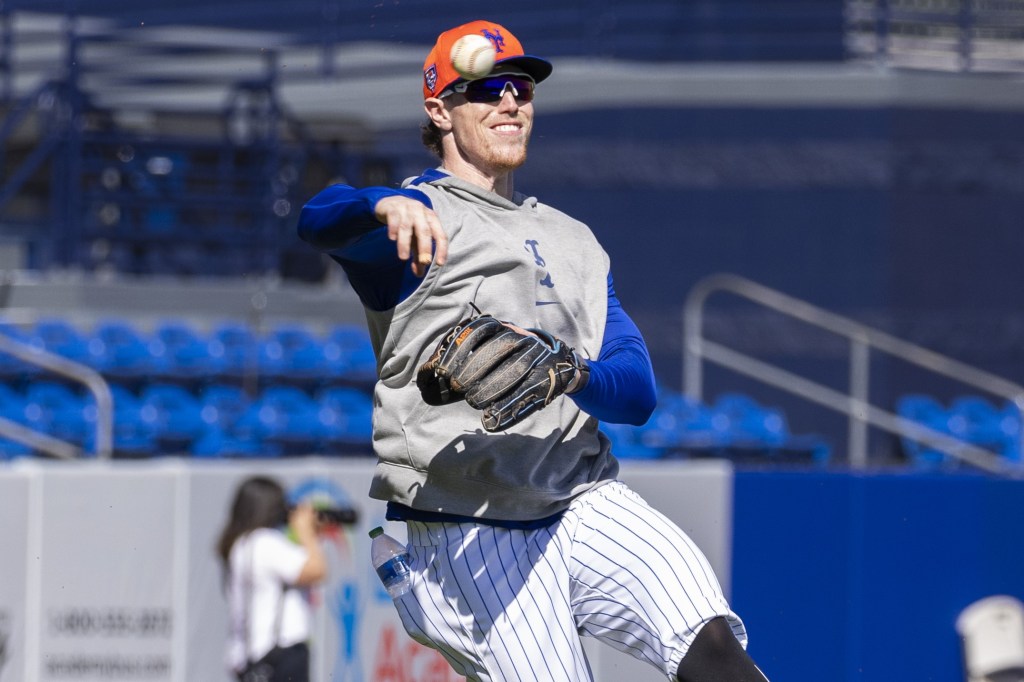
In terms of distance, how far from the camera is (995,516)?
15.1 ft

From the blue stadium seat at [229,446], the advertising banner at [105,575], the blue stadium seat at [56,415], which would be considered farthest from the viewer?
the blue stadium seat at [56,415]

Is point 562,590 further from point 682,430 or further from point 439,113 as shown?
point 682,430

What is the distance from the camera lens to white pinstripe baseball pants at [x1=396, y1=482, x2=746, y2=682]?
2404 mm

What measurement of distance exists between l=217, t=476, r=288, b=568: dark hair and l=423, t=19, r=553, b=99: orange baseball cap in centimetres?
336

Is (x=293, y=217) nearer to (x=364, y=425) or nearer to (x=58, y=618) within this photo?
(x=364, y=425)

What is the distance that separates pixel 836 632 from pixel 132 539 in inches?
106

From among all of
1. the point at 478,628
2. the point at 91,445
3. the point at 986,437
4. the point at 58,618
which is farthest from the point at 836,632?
the point at 986,437

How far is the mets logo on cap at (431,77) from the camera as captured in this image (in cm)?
262

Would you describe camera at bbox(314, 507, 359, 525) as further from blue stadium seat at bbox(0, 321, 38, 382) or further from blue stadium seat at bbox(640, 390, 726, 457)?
blue stadium seat at bbox(0, 321, 38, 382)

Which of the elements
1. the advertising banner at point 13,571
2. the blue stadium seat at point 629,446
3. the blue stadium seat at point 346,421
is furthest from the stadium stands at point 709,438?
the advertising banner at point 13,571

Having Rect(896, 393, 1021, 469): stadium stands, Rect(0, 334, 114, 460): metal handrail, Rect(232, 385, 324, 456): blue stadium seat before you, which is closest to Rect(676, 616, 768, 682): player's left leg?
Rect(0, 334, 114, 460): metal handrail

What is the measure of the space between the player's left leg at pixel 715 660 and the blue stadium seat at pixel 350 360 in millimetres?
6671

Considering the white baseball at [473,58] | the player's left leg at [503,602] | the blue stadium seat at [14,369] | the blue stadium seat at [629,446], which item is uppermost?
the blue stadium seat at [14,369]

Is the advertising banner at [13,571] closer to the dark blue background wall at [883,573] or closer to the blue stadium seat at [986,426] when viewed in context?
the dark blue background wall at [883,573]
